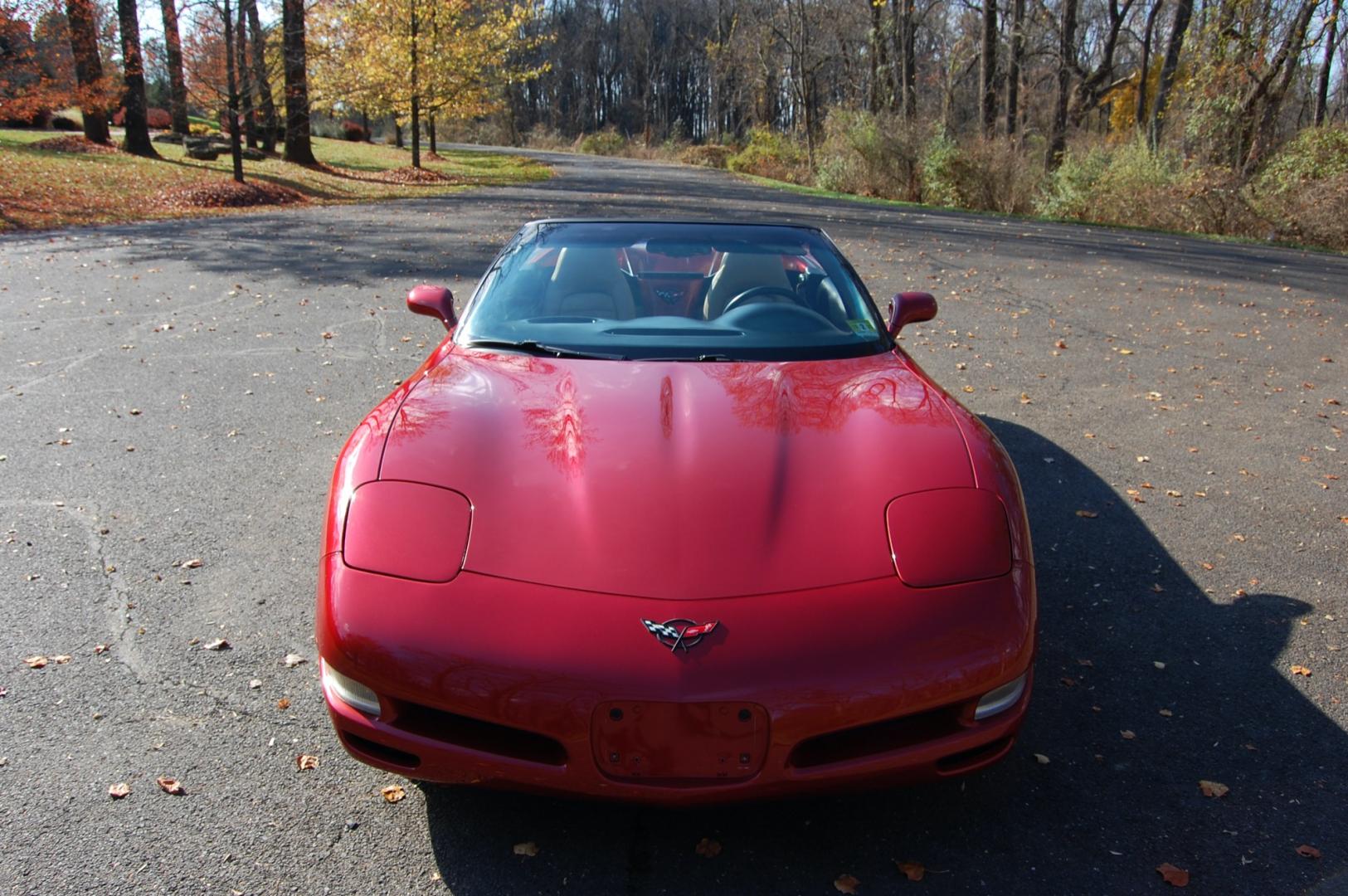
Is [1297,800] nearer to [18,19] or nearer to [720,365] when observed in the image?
[720,365]

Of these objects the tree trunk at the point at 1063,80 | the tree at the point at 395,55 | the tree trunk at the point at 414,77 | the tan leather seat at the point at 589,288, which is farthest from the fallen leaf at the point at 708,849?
the tree trunk at the point at 414,77

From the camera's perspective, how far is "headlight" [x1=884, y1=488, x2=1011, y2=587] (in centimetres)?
230

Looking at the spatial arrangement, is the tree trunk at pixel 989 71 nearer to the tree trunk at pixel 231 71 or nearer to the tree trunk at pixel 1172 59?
the tree trunk at pixel 1172 59

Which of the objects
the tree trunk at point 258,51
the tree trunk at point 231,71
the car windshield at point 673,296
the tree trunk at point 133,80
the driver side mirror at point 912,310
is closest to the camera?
the car windshield at point 673,296

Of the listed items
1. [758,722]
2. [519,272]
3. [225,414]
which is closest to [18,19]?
[225,414]

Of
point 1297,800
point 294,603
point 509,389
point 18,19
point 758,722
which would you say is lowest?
point 1297,800

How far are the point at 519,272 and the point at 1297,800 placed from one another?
311cm

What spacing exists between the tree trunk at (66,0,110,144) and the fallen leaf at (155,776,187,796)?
23.4m

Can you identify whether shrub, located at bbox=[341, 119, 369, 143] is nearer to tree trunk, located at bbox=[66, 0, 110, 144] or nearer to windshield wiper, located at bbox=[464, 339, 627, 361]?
tree trunk, located at bbox=[66, 0, 110, 144]

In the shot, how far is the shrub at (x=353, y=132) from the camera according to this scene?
4934 centimetres

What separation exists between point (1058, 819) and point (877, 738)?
0.70 m

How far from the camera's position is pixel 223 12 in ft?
58.3

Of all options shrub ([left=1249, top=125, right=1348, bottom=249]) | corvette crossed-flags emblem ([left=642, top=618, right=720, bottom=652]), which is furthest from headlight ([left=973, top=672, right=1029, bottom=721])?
shrub ([left=1249, top=125, right=1348, bottom=249])

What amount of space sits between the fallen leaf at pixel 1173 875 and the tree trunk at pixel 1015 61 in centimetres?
2975
